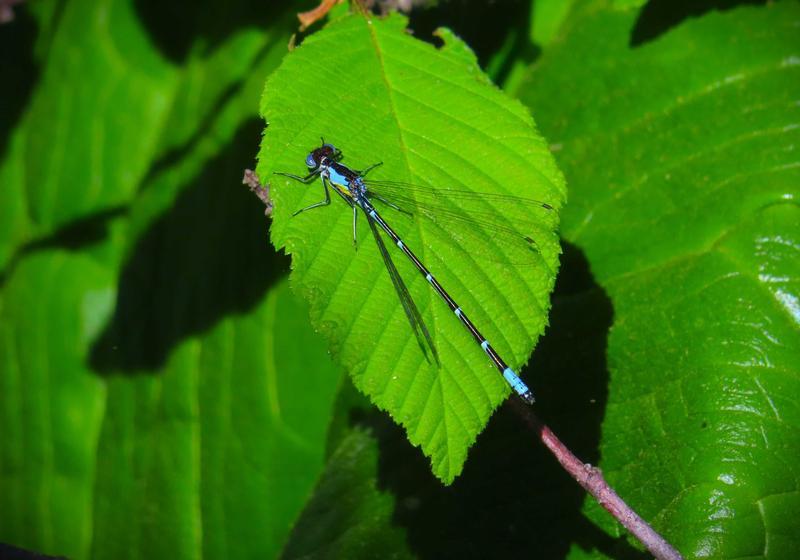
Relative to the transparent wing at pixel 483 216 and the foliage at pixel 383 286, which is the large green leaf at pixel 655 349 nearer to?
the foliage at pixel 383 286

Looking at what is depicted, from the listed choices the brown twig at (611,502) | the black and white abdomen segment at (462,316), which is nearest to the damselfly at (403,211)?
the black and white abdomen segment at (462,316)

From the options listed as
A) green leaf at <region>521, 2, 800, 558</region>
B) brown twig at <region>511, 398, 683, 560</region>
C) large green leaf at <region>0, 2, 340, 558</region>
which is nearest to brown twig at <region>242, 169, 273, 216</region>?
brown twig at <region>511, 398, 683, 560</region>

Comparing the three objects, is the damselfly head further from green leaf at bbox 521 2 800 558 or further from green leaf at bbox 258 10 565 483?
green leaf at bbox 521 2 800 558

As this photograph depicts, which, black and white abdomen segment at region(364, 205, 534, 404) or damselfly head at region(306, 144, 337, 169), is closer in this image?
black and white abdomen segment at region(364, 205, 534, 404)

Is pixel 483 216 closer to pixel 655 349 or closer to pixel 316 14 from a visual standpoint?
pixel 655 349

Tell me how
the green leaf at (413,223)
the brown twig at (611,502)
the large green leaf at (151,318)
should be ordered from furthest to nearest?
1. the large green leaf at (151,318)
2. the green leaf at (413,223)
3. the brown twig at (611,502)

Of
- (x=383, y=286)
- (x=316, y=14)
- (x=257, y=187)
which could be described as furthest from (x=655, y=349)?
(x=316, y=14)
